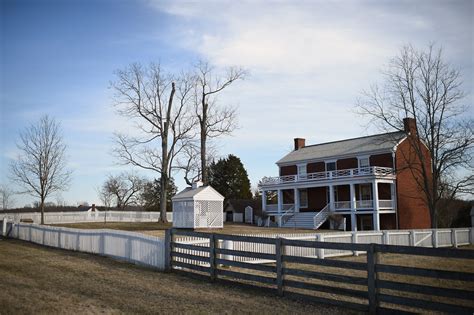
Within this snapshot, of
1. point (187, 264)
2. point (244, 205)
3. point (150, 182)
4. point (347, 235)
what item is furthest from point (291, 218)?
point (150, 182)

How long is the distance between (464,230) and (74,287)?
22.8 meters

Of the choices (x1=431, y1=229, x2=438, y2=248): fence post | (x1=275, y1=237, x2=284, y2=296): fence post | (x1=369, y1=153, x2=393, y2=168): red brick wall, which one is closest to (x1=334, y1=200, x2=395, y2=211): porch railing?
(x1=369, y1=153, x2=393, y2=168): red brick wall

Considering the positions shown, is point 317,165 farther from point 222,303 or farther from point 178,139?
point 222,303

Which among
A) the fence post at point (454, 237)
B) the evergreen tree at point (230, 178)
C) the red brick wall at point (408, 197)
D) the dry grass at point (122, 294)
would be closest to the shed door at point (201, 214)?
the fence post at point (454, 237)

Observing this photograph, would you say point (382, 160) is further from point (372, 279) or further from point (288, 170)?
point (372, 279)

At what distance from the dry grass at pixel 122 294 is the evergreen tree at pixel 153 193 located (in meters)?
60.2

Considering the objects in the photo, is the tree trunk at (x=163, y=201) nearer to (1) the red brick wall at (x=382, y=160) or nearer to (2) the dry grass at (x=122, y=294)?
(1) the red brick wall at (x=382, y=160)

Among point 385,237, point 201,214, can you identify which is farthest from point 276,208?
point 385,237

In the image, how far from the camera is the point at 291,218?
4097 centimetres

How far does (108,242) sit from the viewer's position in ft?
55.2

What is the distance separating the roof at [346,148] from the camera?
125 feet

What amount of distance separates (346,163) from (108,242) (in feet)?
95.1

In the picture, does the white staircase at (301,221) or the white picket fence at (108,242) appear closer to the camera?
the white picket fence at (108,242)

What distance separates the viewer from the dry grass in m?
7.89
